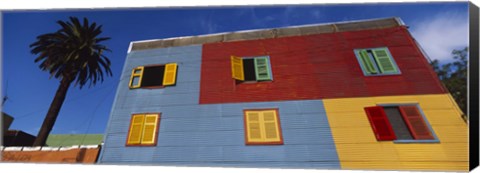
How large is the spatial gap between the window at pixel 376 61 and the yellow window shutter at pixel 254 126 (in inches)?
182

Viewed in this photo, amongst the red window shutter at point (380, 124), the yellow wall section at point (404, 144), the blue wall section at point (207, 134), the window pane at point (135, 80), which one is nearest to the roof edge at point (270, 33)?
the window pane at point (135, 80)

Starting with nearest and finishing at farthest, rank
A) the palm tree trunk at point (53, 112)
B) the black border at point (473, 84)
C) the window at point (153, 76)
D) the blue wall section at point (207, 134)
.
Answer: the black border at point (473, 84) < the blue wall section at point (207, 134) < the window at point (153, 76) < the palm tree trunk at point (53, 112)

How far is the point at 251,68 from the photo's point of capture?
11.1m

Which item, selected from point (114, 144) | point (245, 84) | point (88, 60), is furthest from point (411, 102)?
point (88, 60)

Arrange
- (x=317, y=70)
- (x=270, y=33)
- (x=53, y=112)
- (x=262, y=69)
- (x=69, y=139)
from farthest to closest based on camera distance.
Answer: (x=69, y=139) → (x=53, y=112) → (x=270, y=33) → (x=262, y=69) → (x=317, y=70)

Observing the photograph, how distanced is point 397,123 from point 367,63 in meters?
2.77

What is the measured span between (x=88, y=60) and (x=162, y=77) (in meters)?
7.21

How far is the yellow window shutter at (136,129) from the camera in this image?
909 cm

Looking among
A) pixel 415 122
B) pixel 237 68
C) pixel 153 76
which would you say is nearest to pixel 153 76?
pixel 153 76

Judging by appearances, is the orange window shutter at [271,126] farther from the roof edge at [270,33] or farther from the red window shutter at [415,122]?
Answer: the roof edge at [270,33]

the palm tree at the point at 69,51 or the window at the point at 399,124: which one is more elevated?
the palm tree at the point at 69,51

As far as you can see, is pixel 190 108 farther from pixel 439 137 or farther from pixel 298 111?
pixel 439 137

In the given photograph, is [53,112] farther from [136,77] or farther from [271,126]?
[271,126]

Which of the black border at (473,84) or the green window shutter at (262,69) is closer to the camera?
the black border at (473,84)
